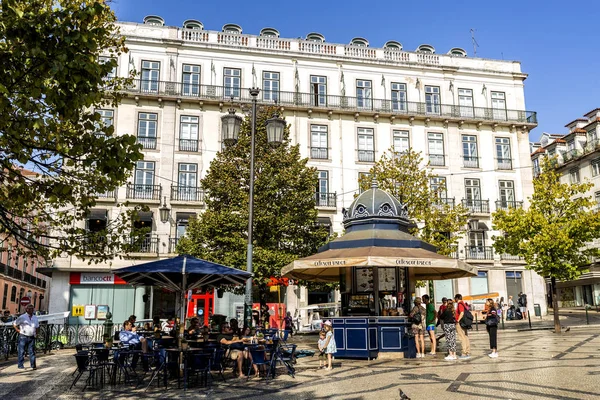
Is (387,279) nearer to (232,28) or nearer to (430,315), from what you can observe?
(430,315)

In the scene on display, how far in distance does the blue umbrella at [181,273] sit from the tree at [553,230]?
14.7 meters

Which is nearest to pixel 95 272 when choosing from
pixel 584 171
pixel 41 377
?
pixel 41 377

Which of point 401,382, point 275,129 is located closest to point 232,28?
point 275,129

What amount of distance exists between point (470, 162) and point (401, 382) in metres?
27.9

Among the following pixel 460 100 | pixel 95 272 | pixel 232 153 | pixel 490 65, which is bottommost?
pixel 95 272

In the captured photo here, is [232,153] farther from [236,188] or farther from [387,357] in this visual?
[387,357]

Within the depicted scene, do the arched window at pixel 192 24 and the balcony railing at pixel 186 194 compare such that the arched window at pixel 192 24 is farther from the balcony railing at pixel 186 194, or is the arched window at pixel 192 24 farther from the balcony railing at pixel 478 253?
the balcony railing at pixel 478 253

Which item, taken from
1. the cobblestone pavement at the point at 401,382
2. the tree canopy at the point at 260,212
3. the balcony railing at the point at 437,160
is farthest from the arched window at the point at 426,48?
the cobblestone pavement at the point at 401,382

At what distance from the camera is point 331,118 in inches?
1350

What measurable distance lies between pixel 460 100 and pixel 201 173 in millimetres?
17763

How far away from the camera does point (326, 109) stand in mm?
33812

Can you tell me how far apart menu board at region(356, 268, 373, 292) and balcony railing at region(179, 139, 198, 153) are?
64.2 ft

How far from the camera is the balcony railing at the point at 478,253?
112ft

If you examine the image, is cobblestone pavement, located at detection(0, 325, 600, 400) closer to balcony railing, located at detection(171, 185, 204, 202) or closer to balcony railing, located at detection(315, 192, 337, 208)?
balcony railing, located at detection(171, 185, 204, 202)
